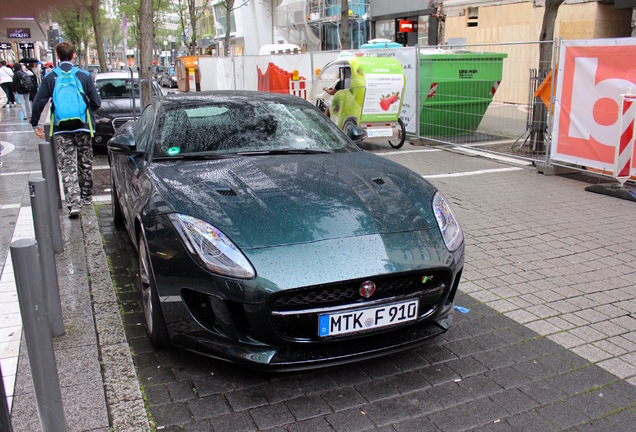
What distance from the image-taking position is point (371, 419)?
9.50ft

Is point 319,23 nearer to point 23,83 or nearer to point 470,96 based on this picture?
point 23,83

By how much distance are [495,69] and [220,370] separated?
9815mm

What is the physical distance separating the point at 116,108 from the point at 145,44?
1897 millimetres

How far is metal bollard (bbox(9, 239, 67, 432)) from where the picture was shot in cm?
241

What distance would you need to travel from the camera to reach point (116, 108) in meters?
11.6

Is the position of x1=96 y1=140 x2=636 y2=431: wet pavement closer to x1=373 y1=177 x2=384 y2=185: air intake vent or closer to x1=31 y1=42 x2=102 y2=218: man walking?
x1=373 y1=177 x2=384 y2=185: air intake vent

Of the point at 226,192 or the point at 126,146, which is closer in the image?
the point at 226,192

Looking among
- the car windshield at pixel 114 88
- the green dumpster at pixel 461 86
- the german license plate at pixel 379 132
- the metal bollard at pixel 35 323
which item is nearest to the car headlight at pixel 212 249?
the metal bollard at pixel 35 323

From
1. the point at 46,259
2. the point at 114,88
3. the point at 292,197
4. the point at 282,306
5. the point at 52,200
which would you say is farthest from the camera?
the point at 114,88

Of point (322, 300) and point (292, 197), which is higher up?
point (292, 197)

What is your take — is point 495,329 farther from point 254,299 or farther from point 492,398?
point 254,299

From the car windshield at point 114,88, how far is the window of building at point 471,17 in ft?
48.0

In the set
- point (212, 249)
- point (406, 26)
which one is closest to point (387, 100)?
point (212, 249)

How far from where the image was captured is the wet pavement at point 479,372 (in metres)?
2.91
